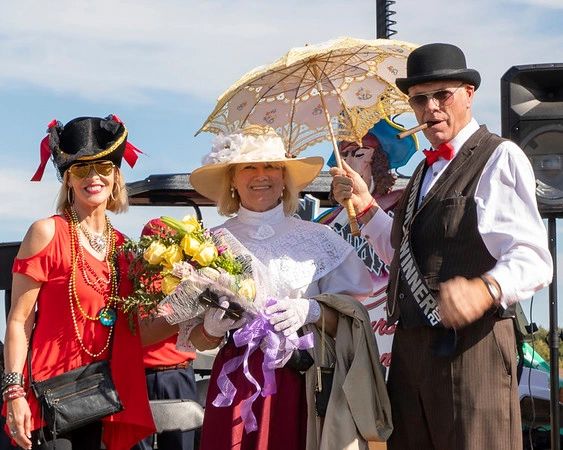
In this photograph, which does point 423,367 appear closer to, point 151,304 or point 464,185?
point 464,185

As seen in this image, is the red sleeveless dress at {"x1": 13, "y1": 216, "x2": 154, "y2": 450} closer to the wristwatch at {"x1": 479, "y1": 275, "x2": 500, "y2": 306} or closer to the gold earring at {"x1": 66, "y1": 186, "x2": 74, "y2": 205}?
the gold earring at {"x1": 66, "y1": 186, "x2": 74, "y2": 205}

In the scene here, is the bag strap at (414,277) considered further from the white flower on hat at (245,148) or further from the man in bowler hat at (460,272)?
the white flower on hat at (245,148)

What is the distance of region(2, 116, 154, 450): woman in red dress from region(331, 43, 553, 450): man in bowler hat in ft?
3.74

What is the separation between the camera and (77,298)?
4.59 metres

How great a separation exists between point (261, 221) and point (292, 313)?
1.77 ft

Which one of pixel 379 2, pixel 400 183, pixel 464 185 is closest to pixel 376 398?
pixel 464 185

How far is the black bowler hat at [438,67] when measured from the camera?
14.3 feet

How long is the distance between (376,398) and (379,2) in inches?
259

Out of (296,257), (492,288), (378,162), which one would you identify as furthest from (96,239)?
(378,162)

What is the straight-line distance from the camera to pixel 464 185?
4188 millimetres

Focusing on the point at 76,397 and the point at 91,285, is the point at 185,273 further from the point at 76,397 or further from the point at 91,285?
the point at 76,397

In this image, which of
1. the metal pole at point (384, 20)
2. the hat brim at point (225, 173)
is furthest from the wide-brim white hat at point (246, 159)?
the metal pole at point (384, 20)

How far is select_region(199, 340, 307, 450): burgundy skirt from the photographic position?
4.55 meters

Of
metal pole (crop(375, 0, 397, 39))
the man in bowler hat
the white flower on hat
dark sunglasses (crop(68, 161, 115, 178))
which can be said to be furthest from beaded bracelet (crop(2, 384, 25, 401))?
metal pole (crop(375, 0, 397, 39))
